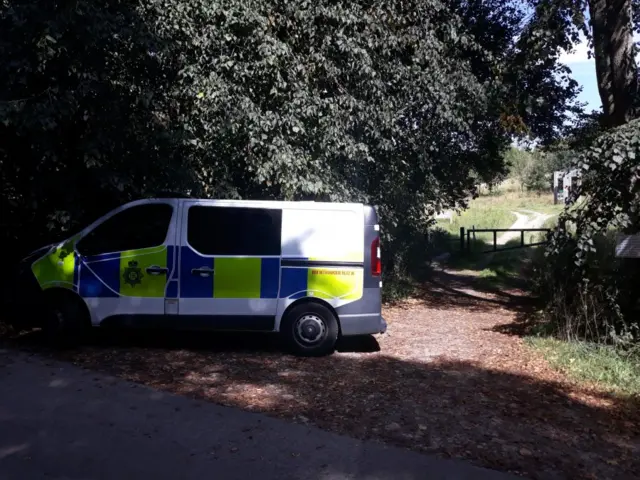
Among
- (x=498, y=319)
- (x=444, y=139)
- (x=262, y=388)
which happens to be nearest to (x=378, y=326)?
(x=262, y=388)

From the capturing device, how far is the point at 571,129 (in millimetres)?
15367

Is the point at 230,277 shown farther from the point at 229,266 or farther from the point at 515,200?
the point at 515,200

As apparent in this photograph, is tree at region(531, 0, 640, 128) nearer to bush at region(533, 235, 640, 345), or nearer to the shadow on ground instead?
bush at region(533, 235, 640, 345)

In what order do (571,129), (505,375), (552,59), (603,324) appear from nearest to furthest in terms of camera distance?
(505,375)
(603,324)
(552,59)
(571,129)

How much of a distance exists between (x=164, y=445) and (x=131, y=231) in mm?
3326

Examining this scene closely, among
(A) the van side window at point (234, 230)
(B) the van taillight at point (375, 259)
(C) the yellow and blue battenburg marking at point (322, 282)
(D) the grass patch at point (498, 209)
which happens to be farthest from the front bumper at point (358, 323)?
(D) the grass patch at point (498, 209)

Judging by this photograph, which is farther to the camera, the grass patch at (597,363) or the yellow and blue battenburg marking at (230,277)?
the yellow and blue battenburg marking at (230,277)

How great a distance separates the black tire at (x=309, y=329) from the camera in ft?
25.3

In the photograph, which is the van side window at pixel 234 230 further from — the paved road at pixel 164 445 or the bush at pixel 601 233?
the bush at pixel 601 233

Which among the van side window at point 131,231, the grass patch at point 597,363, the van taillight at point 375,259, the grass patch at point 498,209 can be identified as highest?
the grass patch at point 498,209

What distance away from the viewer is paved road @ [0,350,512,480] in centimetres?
455

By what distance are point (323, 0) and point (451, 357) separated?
552 centimetres

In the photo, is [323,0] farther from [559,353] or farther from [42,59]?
[559,353]

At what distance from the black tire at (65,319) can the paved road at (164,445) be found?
1.37 m
